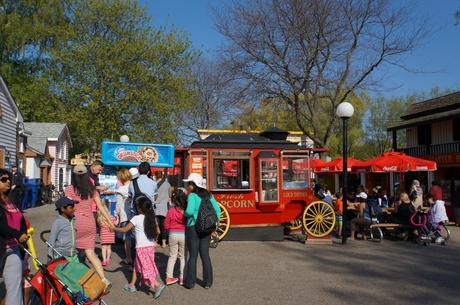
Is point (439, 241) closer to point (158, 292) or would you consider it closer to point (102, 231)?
point (102, 231)

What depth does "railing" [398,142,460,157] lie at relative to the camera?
81.5 ft

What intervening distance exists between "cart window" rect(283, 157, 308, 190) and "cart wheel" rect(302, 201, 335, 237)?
606mm

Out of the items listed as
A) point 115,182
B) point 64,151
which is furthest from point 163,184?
point 64,151

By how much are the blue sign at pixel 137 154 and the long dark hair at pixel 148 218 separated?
17.4 feet

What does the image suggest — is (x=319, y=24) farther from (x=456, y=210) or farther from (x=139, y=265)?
(x=139, y=265)

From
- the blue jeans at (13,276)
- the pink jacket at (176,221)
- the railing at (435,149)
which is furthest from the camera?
the railing at (435,149)

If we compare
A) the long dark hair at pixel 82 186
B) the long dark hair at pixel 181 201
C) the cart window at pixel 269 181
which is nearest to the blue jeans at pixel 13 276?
the long dark hair at pixel 82 186

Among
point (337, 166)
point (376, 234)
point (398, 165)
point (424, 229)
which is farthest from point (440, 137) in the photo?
point (424, 229)

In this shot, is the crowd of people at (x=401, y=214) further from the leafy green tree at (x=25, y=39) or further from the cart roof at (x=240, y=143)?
the leafy green tree at (x=25, y=39)

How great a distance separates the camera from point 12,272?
17.2 feet

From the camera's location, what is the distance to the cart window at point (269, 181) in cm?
1264

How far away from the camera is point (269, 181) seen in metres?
12.7

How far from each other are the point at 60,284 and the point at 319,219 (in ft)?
27.6

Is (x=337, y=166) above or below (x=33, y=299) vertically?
above
